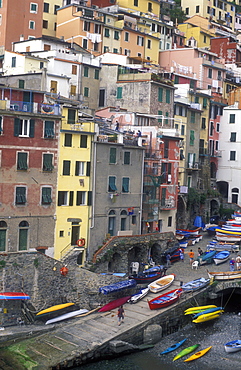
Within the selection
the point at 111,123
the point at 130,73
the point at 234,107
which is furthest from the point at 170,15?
the point at 111,123

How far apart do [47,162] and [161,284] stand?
15337 millimetres

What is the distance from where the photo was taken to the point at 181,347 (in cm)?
4553

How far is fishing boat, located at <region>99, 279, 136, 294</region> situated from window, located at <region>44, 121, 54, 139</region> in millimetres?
14341

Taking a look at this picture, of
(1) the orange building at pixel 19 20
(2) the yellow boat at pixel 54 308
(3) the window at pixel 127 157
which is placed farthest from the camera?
(1) the orange building at pixel 19 20

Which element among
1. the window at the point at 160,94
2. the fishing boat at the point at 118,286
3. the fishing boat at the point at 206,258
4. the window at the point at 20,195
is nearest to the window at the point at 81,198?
the window at the point at 20,195

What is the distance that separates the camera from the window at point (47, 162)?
171ft

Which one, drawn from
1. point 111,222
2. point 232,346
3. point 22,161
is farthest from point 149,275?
point 22,161

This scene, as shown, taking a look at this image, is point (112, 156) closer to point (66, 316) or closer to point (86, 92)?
point (66, 316)

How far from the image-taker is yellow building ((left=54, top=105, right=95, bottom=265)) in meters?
53.4

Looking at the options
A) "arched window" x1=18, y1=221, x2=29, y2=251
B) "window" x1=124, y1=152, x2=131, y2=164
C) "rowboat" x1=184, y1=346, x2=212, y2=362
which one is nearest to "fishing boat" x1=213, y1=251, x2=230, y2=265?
"window" x1=124, y1=152, x2=131, y2=164

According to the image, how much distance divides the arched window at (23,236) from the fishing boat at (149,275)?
10562mm

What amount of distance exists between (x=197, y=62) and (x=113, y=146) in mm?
39886

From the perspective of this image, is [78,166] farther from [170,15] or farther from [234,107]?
[170,15]

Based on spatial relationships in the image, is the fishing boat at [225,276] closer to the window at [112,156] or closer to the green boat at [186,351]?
the green boat at [186,351]
